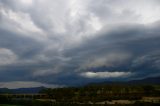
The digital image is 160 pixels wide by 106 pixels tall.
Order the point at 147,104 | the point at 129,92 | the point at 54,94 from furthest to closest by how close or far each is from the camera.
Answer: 1. the point at 129,92
2. the point at 54,94
3. the point at 147,104

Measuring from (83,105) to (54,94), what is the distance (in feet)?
167

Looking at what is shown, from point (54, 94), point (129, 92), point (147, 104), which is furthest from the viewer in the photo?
point (129, 92)

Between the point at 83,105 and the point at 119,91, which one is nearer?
the point at 83,105

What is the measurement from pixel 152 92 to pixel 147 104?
59.1 meters

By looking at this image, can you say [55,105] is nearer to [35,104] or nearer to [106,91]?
[35,104]

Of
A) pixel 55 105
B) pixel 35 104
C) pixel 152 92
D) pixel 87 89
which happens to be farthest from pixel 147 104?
pixel 87 89

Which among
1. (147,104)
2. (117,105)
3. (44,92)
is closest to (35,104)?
(117,105)

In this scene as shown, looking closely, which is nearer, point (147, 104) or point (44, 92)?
point (147, 104)

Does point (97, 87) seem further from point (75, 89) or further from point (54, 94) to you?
point (54, 94)

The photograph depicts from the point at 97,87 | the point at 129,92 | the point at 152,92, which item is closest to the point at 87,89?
the point at 97,87

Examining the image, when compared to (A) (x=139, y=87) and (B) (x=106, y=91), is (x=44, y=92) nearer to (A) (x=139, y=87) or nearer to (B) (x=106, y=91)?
(B) (x=106, y=91)

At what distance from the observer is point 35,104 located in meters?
128

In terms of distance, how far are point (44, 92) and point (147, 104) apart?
75309 millimetres

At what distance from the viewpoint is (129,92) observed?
190125 millimetres
